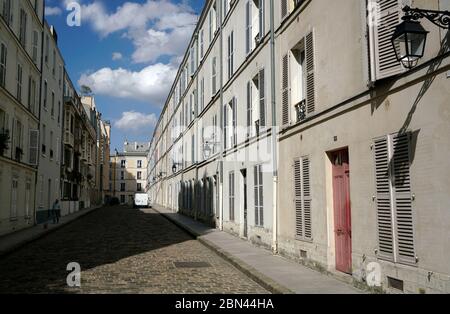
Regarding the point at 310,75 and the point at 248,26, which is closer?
the point at 310,75

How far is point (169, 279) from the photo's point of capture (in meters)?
10.0

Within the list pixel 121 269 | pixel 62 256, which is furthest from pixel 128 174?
pixel 121 269

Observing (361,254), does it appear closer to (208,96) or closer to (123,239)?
(123,239)

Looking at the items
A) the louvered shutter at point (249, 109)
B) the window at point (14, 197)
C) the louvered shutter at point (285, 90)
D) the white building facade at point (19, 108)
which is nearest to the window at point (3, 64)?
the white building facade at point (19, 108)

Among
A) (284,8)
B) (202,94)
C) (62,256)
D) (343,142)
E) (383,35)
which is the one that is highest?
(202,94)

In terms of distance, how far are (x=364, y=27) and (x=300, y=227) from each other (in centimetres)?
504

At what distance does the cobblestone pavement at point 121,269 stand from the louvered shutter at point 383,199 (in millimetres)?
2572

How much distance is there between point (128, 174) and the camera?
364 ft

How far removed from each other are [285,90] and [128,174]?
10150cm

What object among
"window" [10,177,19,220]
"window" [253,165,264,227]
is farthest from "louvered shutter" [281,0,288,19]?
"window" [10,177,19,220]

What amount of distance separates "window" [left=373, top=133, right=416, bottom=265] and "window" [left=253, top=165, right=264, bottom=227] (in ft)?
23.3

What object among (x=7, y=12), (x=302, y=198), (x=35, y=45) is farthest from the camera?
(x=35, y=45)

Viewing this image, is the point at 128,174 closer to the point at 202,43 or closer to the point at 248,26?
the point at 202,43
